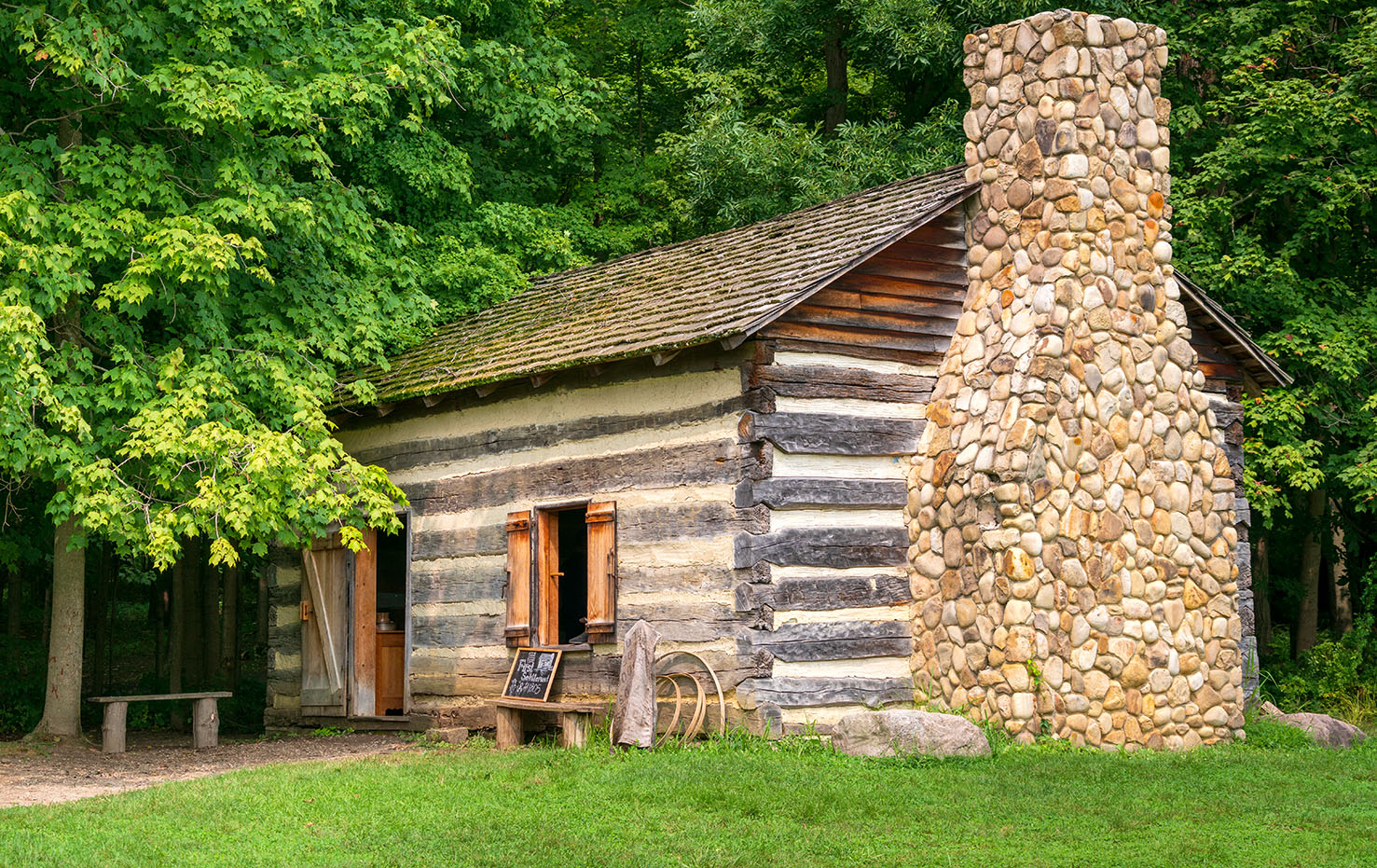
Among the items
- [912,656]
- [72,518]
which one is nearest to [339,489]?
[72,518]

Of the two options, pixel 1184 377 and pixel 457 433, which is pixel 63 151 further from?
pixel 1184 377

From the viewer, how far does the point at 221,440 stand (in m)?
13.1

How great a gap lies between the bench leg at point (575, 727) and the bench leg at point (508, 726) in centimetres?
72

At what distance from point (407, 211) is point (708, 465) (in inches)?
365

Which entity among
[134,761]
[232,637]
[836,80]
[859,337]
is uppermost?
[836,80]

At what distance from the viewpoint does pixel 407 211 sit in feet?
64.7

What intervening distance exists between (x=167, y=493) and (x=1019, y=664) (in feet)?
→ 26.8

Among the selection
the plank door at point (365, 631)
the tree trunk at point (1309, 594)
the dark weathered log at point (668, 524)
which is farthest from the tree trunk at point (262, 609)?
the tree trunk at point (1309, 594)

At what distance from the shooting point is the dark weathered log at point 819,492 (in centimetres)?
1174

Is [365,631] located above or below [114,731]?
above

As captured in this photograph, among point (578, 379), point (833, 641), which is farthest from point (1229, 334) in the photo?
point (578, 379)

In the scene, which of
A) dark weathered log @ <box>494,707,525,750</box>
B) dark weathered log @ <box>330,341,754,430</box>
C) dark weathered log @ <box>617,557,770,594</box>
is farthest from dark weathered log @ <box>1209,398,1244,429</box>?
dark weathered log @ <box>494,707,525,750</box>

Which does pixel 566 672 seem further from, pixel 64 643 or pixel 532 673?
pixel 64 643

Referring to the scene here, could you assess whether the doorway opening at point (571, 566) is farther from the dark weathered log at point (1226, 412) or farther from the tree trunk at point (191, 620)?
the dark weathered log at point (1226, 412)
